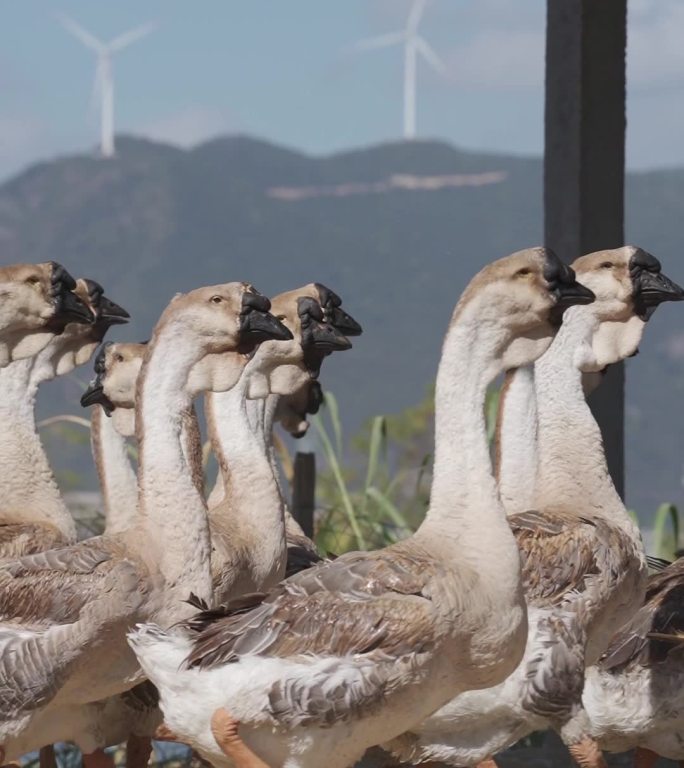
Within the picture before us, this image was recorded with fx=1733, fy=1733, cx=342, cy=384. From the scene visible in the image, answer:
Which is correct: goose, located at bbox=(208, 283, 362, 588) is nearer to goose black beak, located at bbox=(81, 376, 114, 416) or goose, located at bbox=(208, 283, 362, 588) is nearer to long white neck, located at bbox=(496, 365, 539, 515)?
goose black beak, located at bbox=(81, 376, 114, 416)

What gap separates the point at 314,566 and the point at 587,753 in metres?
1.56

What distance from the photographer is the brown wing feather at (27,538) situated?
718 centimetres

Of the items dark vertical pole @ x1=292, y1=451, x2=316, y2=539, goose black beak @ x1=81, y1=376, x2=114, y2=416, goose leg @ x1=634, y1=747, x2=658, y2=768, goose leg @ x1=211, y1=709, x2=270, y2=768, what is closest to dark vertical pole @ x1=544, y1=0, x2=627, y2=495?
goose leg @ x1=634, y1=747, x2=658, y2=768

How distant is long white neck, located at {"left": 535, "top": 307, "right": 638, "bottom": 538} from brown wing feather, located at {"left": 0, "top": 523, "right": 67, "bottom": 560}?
2090mm

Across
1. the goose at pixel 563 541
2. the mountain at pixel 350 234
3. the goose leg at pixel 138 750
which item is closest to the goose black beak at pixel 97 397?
the goose leg at pixel 138 750

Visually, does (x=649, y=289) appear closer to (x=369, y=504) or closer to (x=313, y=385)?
(x=313, y=385)

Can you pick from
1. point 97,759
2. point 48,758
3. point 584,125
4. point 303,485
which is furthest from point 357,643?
point 303,485

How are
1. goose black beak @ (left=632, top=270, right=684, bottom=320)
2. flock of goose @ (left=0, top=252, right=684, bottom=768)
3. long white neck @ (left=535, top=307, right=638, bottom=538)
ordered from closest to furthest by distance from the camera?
1. flock of goose @ (left=0, top=252, right=684, bottom=768)
2. long white neck @ (left=535, top=307, right=638, bottom=538)
3. goose black beak @ (left=632, top=270, right=684, bottom=320)

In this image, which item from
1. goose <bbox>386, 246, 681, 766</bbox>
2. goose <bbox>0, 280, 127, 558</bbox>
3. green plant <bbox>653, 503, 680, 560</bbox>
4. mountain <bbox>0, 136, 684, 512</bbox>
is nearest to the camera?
goose <bbox>386, 246, 681, 766</bbox>

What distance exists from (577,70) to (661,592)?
271cm

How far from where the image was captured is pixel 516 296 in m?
5.97

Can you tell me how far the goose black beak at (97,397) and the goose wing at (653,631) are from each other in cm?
250

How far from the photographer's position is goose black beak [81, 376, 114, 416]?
7.87 metres

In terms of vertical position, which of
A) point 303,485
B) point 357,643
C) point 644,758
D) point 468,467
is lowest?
point 644,758
